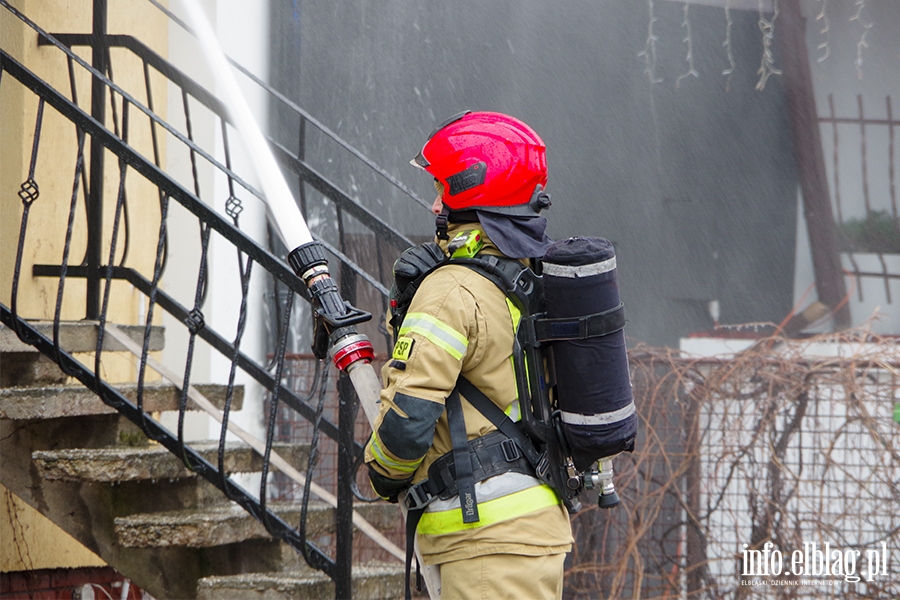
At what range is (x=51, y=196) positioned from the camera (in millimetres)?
4621

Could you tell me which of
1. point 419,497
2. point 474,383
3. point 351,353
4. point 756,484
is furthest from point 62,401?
point 756,484

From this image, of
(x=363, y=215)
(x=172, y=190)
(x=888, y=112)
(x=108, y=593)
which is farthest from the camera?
(x=888, y=112)

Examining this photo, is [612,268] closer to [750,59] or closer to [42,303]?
[42,303]

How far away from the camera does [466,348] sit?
207 cm

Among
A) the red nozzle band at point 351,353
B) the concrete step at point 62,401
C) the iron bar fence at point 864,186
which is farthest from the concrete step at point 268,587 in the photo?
the iron bar fence at point 864,186

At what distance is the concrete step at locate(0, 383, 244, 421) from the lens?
3.13m

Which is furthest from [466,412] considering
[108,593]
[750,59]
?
[750,59]

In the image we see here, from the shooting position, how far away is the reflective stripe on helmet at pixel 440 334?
6.59ft

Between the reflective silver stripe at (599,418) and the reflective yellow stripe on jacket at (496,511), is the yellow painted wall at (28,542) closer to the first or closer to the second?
the reflective yellow stripe on jacket at (496,511)

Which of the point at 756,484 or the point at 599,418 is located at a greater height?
the point at 599,418

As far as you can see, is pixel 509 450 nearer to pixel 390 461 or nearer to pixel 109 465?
pixel 390 461

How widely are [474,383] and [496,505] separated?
0.31m

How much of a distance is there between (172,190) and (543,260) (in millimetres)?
1612

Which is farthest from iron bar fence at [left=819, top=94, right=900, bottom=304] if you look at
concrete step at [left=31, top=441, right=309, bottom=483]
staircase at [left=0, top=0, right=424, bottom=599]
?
concrete step at [left=31, top=441, right=309, bottom=483]
